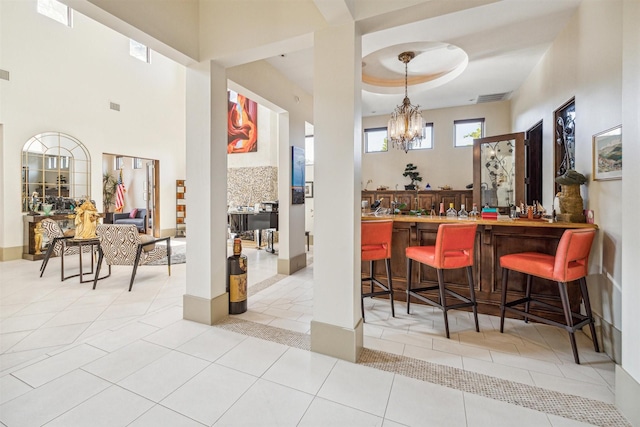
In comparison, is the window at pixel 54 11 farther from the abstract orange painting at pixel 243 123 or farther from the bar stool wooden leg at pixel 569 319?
the bar stool wooden leg at pixel 569 319

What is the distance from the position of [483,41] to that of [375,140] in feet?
14.2

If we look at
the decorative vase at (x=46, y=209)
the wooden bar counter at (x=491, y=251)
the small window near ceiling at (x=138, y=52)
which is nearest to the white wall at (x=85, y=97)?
the small window near ceiling at (x=138, y=52)

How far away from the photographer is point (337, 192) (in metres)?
2.25

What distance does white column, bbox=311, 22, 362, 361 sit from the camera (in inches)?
86.7

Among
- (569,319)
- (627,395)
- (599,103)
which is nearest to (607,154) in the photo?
(599,103)

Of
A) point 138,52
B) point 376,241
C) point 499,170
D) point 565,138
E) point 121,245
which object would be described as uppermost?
point 138,52

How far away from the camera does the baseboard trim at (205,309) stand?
284 cm

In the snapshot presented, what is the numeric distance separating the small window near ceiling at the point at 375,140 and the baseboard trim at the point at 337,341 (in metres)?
6.34

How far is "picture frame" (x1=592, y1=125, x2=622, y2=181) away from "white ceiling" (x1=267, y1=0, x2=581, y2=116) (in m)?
1.36

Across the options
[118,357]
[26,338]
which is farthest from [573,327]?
[26,338]

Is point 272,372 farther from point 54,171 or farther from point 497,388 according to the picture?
point 54,171

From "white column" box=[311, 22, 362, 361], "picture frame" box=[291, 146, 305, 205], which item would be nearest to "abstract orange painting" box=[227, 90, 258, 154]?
"picture frame" box=[291, 146, 305, 205]

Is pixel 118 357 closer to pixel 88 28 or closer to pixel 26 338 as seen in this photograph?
pixel 26 338

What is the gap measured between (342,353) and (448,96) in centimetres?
586
